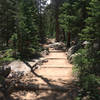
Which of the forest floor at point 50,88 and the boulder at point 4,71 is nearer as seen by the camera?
the forest floor at point 50,88

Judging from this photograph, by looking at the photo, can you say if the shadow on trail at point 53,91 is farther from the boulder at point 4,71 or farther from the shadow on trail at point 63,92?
the boulder at point 4,71

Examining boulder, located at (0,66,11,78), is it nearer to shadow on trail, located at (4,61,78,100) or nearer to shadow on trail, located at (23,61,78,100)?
shadow on trail, located at (4,61,78,100)

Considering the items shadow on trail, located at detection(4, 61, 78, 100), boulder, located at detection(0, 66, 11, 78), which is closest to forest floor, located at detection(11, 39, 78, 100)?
shadow on trail, located at detection(4, 61, 78, 100)

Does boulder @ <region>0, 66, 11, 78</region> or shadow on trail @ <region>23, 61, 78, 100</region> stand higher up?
boulder @ <region>0, 66, 11, 78</region>

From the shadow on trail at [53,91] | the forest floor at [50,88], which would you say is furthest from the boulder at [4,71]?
the shadow on trail at [53,91]

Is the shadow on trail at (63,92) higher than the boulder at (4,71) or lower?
lower

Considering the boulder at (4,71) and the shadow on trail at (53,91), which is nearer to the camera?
the shadow on trail at (53,91)

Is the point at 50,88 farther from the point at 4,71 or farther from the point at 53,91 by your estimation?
the point at 4,71

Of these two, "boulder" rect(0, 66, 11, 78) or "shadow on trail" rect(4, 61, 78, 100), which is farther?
"boulder" rect(0, 66, 11, 78)

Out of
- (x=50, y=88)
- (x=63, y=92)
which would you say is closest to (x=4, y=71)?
(x=50, y=88)

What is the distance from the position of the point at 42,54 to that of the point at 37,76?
616 cm

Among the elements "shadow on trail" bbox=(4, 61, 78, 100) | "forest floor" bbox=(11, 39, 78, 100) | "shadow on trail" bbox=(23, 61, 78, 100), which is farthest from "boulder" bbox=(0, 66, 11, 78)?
"shadow on trail" bbox=(23, 61, 78, 100)

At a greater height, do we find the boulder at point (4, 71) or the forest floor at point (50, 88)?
the boulder at point (4, 71)

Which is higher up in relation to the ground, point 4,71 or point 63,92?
point 4,71
